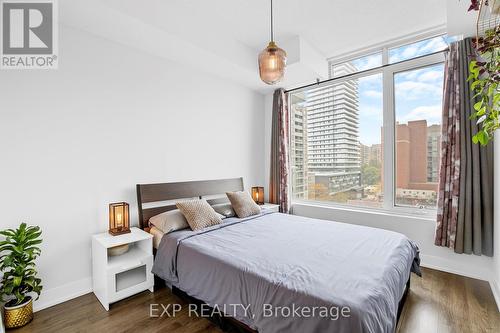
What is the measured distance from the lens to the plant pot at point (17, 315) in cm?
189

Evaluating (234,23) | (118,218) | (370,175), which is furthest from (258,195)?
(234,23)

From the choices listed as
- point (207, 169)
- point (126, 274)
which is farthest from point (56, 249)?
point (207, 169)

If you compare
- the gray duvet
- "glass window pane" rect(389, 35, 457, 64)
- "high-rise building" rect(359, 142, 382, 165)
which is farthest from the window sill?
"glass window pane" rect(389, 35, 457, 64)

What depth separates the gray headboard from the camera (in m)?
2.85

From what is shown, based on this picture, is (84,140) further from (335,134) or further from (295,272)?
(335,134)

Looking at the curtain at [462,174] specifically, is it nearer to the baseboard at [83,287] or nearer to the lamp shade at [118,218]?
the baseboard at [83,287]

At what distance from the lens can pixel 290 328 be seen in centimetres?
139

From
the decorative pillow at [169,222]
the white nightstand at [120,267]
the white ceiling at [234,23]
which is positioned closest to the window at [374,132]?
the white ceiling at [234,23]

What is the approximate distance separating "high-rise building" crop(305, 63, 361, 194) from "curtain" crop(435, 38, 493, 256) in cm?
113

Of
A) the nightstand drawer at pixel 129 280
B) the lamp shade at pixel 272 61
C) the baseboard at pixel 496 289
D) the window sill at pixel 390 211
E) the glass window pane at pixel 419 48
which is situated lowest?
the baseboard at pixel 496 289

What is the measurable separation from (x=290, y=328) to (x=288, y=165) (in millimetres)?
3100

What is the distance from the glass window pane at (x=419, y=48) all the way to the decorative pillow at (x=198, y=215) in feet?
10.6

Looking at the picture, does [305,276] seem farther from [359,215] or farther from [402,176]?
[402,176]

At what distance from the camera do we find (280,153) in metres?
4.28
